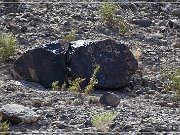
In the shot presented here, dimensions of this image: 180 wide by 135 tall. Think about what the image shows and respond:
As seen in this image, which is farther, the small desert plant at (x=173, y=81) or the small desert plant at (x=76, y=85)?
the small desert plant at (x=173, y=81)

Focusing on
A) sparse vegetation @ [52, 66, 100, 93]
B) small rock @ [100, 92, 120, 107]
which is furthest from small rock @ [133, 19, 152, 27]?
small rock @ [100, 92, 120, 107]

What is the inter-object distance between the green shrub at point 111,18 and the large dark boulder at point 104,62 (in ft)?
5.63

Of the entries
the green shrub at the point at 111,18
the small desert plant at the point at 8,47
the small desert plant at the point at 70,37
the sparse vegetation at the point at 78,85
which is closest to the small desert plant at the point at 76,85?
the sparse vegetation at the point at 78,85

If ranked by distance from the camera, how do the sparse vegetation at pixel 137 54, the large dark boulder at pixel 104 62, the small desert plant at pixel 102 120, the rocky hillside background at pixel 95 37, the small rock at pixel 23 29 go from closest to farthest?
the small desert plant at pixel 102 120 → the rocky hillside background at pixel 95 37 → the large dark boulder at pixel 104 62 → the sparse vegetation at pixel 137 54 → the small rock at pixel 23 29

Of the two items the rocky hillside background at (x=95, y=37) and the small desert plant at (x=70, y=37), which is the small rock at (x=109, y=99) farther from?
the small desert plant at (x=70, y=37)

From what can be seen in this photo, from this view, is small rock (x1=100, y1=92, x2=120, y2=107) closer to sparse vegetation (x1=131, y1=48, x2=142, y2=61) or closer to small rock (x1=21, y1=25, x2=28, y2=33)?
sparse vegetation (x1=131, y1=48, x2=142, y2=61)

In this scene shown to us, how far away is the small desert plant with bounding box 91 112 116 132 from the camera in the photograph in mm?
5660

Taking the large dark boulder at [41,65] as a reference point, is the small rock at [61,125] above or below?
below

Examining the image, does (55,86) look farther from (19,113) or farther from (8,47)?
(8,47)

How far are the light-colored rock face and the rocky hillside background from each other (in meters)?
0.03

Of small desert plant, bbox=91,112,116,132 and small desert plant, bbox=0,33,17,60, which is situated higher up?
small desert plant, bbox=0,33,17,60

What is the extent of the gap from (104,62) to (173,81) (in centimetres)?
88

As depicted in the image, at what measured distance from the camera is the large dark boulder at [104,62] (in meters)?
7.32

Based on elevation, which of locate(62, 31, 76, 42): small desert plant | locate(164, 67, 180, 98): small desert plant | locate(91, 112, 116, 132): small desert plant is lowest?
locate(164, 67, 180, 98): small desert plant
